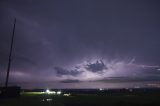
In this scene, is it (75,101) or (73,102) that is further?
(75,101)

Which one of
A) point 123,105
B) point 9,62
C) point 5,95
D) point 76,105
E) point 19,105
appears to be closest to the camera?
point 19,105

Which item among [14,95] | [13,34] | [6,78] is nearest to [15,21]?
[13,34]

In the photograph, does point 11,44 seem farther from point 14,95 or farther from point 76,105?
point 76,105

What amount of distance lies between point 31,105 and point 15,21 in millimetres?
39309

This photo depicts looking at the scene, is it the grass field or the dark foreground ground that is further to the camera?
the dark foreground ground

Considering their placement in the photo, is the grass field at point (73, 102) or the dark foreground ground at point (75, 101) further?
the dark foreground ground at point (75, 101)

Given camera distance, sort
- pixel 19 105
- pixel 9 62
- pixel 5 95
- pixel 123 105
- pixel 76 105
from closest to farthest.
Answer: pixel 19 105 → pixel 123 105 → pixel 76 105 → pixel 5 95 → pixel 9 62

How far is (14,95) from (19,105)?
19.8m

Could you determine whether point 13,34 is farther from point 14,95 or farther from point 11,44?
point 14,95

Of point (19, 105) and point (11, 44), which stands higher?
point (11, 44)

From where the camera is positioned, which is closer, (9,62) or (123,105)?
(123,105)

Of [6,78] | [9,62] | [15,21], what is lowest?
[6,78]

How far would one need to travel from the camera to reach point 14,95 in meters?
64.9

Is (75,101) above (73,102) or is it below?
above
